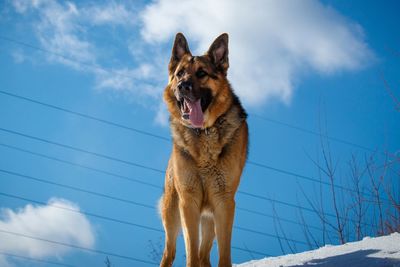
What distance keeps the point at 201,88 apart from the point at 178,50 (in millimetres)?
876

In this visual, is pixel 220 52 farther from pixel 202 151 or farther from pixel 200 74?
pixel 202 151

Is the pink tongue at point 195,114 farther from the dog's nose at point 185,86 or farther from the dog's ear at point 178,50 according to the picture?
the dog's ear at point 178,50

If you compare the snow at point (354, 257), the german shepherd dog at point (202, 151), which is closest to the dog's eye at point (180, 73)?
the german shepherd dog at point (202, 151)

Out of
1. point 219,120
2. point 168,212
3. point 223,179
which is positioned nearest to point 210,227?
point 168,212

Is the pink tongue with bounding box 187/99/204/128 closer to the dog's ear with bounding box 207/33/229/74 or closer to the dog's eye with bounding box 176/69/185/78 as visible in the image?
the dog's eye with bounding box 176/69/185/78

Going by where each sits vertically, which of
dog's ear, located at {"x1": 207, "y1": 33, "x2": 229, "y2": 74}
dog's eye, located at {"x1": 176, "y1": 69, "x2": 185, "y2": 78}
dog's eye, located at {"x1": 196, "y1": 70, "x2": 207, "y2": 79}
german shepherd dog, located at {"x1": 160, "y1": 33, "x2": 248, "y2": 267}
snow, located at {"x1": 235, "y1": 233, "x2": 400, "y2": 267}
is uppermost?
dog's ear, located at {"x1": 207, "y1": 33, "x2": 229, "y2": 74}

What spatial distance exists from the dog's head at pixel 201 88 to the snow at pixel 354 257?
2.10 metres

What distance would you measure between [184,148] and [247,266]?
2043mm

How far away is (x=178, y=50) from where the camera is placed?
5633 millimetres

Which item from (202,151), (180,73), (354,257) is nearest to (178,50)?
(180,73)

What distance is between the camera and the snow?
4132mm

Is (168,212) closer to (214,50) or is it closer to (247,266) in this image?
(247,266)

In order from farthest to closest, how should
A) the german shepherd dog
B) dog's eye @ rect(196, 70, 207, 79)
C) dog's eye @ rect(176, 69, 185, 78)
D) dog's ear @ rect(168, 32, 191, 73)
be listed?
dog's ear @ rect(168, 32, 191, 73), dog's eye @ rect(176, 69, 185, 78), dog's eye @ rect(196, 70, 207, 79), the german shepherd dog

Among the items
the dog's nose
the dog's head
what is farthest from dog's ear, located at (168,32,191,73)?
the dog's nose
